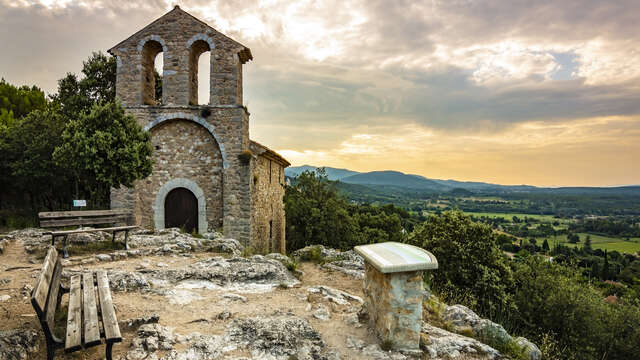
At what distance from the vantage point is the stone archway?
13.1m

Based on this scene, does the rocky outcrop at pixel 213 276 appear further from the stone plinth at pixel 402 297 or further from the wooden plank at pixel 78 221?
the stone plinth at pixel 402 297

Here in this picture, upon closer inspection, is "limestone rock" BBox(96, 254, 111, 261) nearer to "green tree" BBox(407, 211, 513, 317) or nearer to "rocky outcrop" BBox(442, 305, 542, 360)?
"rocky outcrop" BBox(442, 305, 542, 360)

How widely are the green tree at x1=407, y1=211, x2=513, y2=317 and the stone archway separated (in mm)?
8792

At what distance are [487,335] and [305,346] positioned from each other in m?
2.85

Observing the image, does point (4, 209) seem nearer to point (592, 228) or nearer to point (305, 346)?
point (305, 346)

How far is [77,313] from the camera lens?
3514 mm

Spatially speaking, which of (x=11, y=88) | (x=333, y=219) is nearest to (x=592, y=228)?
(x=333, y=219)

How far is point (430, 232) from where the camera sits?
12.4 metres

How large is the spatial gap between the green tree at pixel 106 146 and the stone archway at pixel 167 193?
2297 mm

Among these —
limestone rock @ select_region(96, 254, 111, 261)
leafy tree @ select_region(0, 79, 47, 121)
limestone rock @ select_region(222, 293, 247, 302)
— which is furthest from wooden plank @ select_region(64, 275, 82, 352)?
leafy tree @ select_region(0, 79, 47, 121)

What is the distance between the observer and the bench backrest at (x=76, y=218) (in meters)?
7.57

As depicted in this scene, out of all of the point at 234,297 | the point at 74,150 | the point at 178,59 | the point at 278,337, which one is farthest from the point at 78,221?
the point at 178,59

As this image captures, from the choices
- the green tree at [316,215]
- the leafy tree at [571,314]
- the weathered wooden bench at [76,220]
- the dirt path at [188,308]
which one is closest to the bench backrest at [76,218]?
the weathered wooden bench at [76,220]

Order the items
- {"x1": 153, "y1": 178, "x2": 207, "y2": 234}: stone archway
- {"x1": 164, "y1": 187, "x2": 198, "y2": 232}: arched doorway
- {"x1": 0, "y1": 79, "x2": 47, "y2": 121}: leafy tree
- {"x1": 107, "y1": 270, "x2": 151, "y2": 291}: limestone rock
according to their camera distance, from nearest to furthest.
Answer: {"x1": 107, "y1": 270, "x2": 151, "y2": 291}: limestone rock, {"x1": 153, "y1": 178, "x2": 207, "y2": 234}: stone archway, {"x1": 164, "y1": 187, "x2": 198, "y2": 232}: arched doorway, {"x1": 0, "y1": 79, "x2": 47, "y2": 121}: leafy tree
